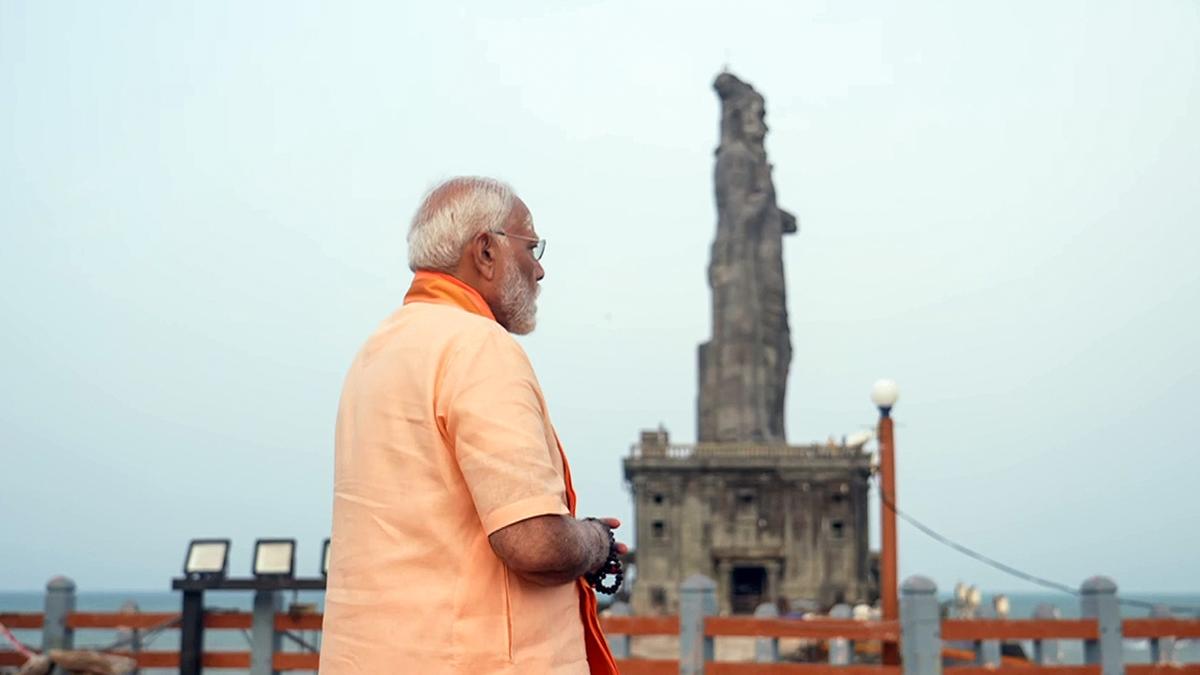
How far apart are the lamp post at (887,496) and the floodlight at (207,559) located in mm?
5629

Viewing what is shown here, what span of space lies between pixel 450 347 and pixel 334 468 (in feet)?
1.33

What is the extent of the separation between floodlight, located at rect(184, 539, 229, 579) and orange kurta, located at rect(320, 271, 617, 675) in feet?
24.6

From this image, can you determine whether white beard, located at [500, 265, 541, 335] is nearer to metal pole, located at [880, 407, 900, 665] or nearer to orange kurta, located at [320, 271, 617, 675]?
orange kurta, located at [320, 271, 617, 675]

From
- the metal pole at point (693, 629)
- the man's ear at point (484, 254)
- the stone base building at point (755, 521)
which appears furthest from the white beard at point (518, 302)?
the stone base building at point (755, 521)

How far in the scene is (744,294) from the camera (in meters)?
48.5

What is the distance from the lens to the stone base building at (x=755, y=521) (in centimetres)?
4547

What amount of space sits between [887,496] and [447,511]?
32.7 feet

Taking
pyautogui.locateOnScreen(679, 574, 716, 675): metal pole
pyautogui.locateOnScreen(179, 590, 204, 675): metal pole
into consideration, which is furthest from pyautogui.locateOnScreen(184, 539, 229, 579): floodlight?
pyautogui.locateOnScreen(679, 574, 716, 675): metal pole

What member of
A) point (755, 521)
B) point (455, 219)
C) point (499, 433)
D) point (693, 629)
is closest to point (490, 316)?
point (455, 219)

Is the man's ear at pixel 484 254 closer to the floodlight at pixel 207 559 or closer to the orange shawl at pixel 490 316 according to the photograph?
the orange shawl at pixel 490 316

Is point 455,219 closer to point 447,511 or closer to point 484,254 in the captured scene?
point 484,254

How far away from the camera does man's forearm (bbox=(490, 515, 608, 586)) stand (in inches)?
91.0

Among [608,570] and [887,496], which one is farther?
[887,496]

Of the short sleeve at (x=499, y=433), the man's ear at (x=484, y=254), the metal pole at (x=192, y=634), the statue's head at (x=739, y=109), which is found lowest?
the metal pole at (x=192, y=634)
